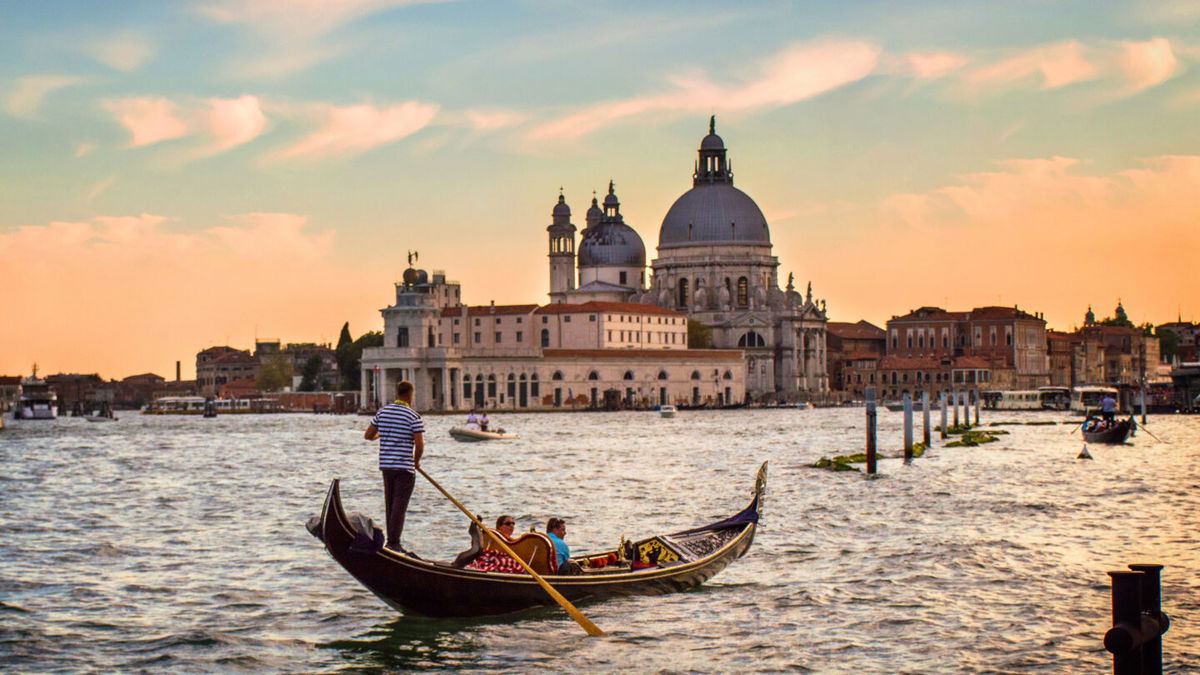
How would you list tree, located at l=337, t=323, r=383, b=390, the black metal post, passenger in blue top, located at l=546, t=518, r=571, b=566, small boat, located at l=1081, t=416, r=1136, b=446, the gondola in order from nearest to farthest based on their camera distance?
the black metal post < the gondola < passenger in blue top, located at l=546, t=518, r=571, b=566 < small boat, located at l=1081, t=416, r=1136, b=446 < tree, located at l=337, t=323, r=383, b=390

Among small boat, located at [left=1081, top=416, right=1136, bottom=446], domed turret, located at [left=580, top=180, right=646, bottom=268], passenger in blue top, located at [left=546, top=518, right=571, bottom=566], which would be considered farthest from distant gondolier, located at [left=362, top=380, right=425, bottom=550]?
domed turret, located at [left=580, top=180, right=646, bottom=268]

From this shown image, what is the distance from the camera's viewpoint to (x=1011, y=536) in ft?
85.9

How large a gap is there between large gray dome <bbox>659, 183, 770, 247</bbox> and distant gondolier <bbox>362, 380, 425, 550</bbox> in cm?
14172

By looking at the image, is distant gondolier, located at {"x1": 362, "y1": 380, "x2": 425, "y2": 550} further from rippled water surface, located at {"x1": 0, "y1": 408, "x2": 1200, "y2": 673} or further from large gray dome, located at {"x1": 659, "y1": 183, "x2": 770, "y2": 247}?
large gray dome, located at {"x1": 659, "y1": 183, "x2": 770, "y2": 247}

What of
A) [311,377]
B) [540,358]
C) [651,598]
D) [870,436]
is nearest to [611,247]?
[311,377]

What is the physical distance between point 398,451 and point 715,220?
143137mm

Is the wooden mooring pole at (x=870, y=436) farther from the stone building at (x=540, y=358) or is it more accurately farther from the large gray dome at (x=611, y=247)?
the large gray dome at (x=611, y=247)

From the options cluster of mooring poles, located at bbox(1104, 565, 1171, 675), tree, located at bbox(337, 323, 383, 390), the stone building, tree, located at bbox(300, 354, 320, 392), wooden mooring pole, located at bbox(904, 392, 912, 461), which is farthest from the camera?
tree, located at bbox(300, 354, 320, 392)

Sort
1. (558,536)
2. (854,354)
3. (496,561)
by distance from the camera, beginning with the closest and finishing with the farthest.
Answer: (496,561), (558,536), (854,354)

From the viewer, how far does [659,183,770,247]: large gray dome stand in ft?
522

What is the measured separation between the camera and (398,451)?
17.0m

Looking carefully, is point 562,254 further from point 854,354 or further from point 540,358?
point 540,358

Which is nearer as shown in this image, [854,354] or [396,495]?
[396,495]

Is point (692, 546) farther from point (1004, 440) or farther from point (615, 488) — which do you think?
point (1004, 440)
